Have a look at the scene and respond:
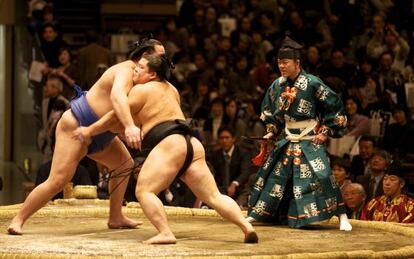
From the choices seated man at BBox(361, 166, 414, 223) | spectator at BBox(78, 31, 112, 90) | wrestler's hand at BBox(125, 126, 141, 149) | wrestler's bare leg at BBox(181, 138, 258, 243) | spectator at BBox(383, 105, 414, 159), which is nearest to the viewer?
wrestler's hand at BBox(125, 126, 141, 149)

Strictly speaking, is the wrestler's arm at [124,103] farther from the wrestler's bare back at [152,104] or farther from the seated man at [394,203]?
the seated man at [394,203]

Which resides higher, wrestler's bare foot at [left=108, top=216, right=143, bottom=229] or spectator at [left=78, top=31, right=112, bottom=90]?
spectator at [left=78, top=31, right=112, bottom=90]

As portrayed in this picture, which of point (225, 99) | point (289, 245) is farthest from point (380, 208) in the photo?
point (225, 99)

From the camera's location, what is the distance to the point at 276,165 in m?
5.10

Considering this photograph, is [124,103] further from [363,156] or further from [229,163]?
[363,156]

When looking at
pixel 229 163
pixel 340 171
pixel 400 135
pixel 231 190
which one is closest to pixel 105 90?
pixel 340 171

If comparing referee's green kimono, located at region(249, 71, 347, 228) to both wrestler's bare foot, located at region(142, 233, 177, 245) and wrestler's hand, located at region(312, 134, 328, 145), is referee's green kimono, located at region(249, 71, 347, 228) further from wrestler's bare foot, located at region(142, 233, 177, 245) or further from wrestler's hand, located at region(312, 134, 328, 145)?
wrestler's bare foot, located at region(142, 233, 177, 245)

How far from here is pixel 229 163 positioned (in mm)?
6875

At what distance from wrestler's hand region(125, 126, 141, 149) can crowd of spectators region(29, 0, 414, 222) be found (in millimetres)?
1794

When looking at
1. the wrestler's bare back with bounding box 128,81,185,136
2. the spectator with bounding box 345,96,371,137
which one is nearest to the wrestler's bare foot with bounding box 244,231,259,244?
the wrestler's bare back with bounding box 128,81,185,136

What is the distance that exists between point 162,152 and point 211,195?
26 centimetres

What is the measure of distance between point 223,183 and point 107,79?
8.02 feet

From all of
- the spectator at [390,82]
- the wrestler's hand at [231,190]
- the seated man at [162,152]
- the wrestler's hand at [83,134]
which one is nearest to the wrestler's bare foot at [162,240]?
the seated man at [162,152]

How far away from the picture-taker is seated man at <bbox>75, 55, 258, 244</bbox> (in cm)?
425
